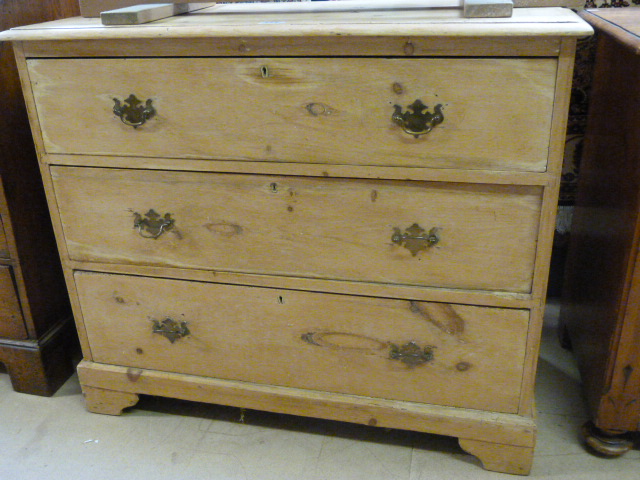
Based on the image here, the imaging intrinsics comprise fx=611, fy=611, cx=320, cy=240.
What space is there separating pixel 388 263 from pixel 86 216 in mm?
641

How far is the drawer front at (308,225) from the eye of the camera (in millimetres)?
1099

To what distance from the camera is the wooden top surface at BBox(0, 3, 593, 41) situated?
95 centimetres

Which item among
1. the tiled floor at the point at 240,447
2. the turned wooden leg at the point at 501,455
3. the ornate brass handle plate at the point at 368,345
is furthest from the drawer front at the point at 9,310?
the turned wooden leg at the point at 501,455

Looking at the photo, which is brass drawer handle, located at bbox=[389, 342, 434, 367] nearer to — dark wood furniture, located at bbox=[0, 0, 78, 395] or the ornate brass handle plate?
the ornate brass handle plate

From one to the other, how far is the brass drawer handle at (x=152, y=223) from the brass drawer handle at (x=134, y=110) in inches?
7.4

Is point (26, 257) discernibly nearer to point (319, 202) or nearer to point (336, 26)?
point (319, 202)

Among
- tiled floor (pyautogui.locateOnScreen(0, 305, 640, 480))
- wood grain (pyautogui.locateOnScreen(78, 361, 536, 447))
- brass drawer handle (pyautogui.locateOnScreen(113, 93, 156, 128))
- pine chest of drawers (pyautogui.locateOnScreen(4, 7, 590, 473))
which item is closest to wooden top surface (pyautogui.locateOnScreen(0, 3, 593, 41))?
pine chest of drawers (pyautogui.locateOnScreen(4, 7, 590, 473))

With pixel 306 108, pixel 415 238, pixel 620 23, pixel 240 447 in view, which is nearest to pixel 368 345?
pixel 415 238

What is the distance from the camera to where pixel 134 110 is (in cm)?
115

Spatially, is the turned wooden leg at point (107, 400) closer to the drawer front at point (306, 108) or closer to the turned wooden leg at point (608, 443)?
the drawer front at point (306, 108)

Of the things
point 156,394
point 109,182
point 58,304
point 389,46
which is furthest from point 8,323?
point 389,46

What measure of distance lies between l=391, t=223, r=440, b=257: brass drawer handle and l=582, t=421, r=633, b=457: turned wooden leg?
1.83 feet

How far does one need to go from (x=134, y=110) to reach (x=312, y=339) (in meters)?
0.57

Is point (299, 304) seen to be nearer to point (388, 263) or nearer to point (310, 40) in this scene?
point (388, 263)
